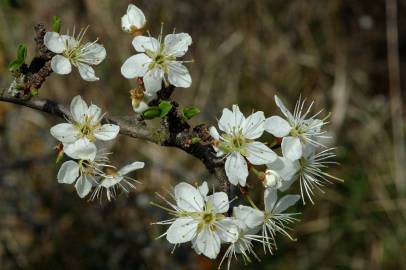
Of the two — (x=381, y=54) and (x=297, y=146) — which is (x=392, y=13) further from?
(x=297, y=146)

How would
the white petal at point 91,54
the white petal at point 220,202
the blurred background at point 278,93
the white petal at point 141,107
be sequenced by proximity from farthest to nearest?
the blurred background at point 278,93 < the white petal at point 91,54 < the white petal at point 141,107 < the white petal at point 220,202

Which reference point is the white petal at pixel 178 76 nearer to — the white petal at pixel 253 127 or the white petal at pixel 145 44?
the white petal at pixel 145 44

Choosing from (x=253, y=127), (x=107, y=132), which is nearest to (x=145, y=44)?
(x=107, y=132)

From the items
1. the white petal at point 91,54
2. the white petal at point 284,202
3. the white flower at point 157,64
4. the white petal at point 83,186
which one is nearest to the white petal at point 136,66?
the white flower at point 157,64

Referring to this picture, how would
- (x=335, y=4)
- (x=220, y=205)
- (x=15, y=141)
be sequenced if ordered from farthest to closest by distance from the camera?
1. (x=335, y=4)
2. (x=15, y=141)
3. (x=220, y=205)

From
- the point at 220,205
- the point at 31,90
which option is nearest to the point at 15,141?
the point at 31,90

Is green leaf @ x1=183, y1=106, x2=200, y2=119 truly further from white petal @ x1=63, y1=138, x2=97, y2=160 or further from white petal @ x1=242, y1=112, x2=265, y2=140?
white petal @ x1=63, y1=138, x2=97, y2=160
